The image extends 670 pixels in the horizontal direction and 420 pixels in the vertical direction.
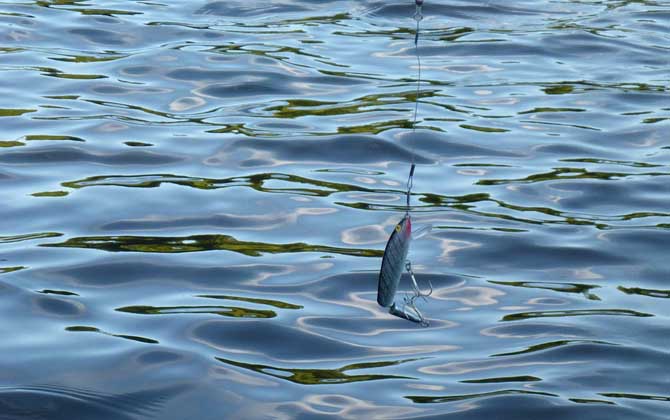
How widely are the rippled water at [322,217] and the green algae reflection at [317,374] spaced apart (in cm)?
1

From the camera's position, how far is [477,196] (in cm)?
730

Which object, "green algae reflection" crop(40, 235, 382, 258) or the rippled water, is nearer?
the rippled water

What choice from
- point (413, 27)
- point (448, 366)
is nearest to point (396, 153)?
point (448, 366)

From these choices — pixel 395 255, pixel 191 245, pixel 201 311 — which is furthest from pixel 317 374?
pixel 191 245

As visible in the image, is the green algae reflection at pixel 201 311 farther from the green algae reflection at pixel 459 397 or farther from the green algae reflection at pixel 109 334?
the green algae reflection at pixel 459 397

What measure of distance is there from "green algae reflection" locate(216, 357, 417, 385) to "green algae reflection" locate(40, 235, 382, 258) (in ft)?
4.40

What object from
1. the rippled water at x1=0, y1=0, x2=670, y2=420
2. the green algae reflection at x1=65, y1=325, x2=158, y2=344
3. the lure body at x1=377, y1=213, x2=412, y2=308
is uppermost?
the lure body at x1=377, y1=213, x2=412, y2=308

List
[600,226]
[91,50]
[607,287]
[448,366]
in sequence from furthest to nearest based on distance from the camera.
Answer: [91,50] < [600,226] < [607,287] < [448,366]

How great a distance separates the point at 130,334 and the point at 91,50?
581cm

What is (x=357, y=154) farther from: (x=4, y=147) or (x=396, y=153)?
(x=4, y=147)

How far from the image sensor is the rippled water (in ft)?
16.0

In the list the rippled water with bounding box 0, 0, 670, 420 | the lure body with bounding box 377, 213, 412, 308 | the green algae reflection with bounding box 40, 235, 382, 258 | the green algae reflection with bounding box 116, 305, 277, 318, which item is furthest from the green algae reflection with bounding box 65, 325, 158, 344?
the lure body with bounding box 377, 213, 412, 308

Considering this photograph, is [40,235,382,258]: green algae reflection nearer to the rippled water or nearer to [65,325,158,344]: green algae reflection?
the rippled water

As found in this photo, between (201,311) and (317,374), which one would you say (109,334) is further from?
(317,374)
